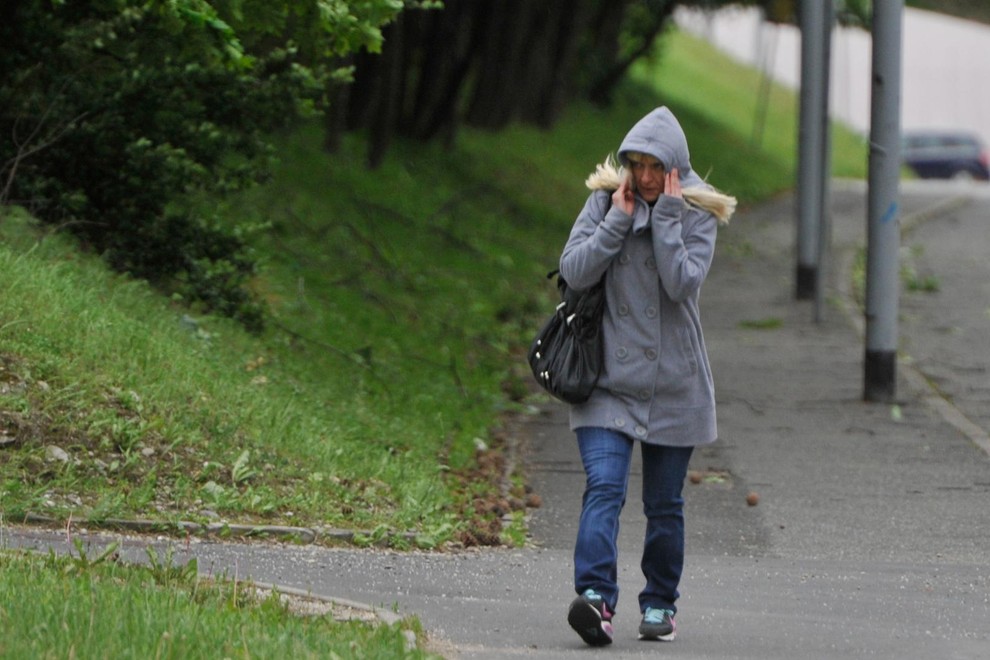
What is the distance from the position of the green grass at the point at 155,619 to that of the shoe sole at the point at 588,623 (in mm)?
542

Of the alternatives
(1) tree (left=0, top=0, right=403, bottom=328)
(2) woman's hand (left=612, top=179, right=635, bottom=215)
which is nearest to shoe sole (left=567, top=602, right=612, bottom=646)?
(2) woman's hand (left=612, top=179, right=635, bottom=215)

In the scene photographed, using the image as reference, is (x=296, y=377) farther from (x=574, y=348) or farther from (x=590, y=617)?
(x=590, y=617)

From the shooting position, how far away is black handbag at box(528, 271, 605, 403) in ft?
20.6

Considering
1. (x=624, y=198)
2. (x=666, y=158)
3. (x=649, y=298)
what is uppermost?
(x=666, y=158)

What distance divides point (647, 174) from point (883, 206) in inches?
307

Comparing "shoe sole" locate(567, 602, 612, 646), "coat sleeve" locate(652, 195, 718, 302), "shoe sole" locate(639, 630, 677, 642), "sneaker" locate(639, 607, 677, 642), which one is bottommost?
"shoe sole" locate(639, 630, 677, 642)

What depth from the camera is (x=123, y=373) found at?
→ 9.19 metres

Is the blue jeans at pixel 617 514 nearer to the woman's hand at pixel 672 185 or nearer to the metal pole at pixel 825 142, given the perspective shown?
the woman's hand at pixel 672 185

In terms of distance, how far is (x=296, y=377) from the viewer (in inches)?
443

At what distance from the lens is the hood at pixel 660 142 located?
6.24 meters

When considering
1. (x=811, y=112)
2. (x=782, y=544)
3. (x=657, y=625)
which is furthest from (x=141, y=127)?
(x=811, y=112)

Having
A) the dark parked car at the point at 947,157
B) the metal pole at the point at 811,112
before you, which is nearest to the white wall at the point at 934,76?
the dark parked car at the point at 947,157

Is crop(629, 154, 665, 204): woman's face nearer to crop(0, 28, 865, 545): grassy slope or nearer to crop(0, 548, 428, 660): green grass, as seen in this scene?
crop(0, 548, 428, 660): green grass

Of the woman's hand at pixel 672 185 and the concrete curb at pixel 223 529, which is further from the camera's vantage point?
the concrete curb at pixel 223 529
